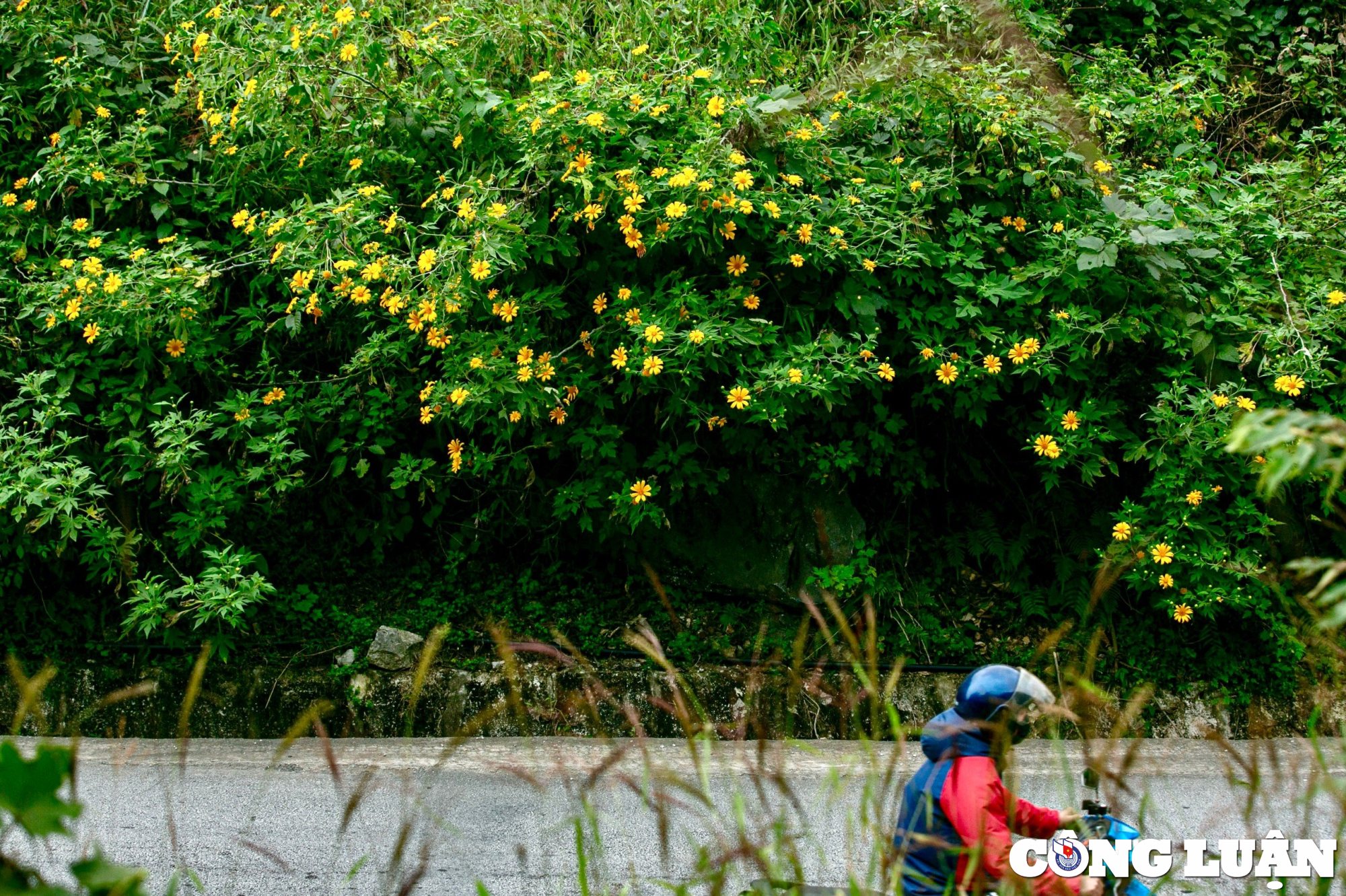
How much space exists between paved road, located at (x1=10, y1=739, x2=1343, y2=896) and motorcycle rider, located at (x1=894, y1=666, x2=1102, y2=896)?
2.37ft

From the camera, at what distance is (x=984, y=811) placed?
1.91 metres

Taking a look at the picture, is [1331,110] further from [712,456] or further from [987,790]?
[987,790]

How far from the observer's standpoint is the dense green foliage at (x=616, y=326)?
417 cm

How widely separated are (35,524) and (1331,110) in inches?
280

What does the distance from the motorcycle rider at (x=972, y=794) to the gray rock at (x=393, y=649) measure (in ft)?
9.76

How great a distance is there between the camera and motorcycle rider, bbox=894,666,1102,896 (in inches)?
77.4

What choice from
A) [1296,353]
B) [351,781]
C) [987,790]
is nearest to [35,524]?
[351,781]

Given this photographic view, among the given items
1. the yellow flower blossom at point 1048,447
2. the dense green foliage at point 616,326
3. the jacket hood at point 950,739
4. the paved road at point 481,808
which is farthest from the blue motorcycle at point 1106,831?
the yellow flower blossom at point 1048,447

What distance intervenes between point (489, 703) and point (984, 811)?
3052 mm

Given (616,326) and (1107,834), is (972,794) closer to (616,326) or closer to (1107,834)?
(1107,834)

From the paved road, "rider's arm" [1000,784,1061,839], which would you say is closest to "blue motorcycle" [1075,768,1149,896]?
"rider's arm" [1000,784,1061,839]

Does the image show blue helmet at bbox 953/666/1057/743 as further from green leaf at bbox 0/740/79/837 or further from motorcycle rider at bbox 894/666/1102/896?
green leaf at bbox 0/740/79/837

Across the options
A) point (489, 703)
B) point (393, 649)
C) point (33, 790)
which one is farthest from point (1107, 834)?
point (393, 649)

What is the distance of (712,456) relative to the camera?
4.89 metres
